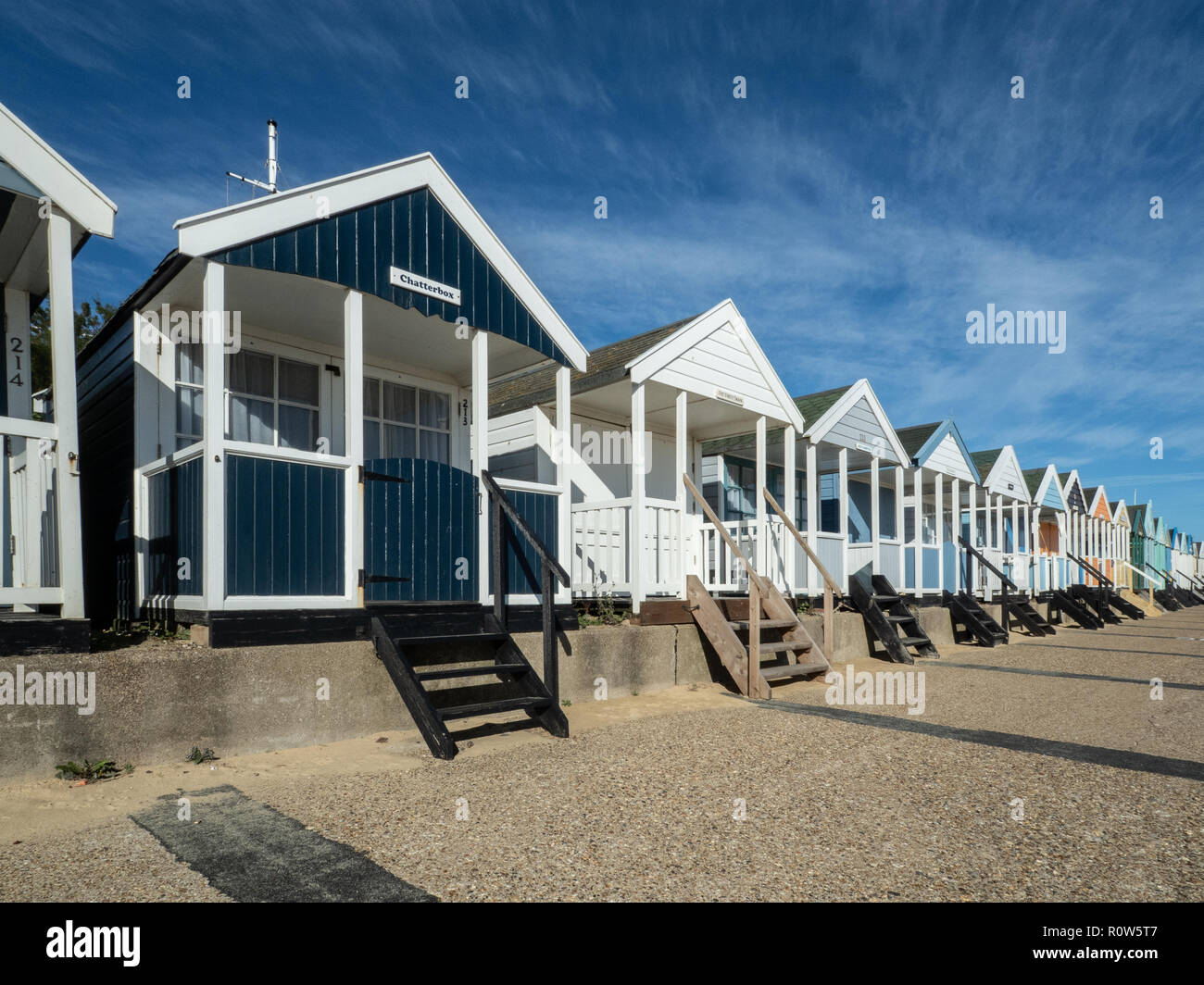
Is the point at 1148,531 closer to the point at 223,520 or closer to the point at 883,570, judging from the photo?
the point at 883,570

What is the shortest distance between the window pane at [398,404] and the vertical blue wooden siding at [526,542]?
7.07ft

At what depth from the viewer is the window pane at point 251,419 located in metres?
7.71

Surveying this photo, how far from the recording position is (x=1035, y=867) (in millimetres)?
3459

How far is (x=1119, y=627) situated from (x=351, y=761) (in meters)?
20.8

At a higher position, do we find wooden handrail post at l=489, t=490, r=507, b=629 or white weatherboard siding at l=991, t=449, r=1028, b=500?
white weatherboard siding at l=991, t=449, r=1028, b=500

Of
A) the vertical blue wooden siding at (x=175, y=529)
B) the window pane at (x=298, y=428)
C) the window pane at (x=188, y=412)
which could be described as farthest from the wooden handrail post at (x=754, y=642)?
the window pane at (x=188, y=412)

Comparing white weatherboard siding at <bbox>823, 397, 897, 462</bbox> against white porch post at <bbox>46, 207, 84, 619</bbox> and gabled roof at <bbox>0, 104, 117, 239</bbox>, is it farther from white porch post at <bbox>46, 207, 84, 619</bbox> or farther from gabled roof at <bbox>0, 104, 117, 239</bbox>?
white porch post at <bbox>46, 207, 84, 619</bbox>

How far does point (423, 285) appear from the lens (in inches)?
279

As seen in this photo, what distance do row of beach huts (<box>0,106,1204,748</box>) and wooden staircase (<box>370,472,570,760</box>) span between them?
46 mm

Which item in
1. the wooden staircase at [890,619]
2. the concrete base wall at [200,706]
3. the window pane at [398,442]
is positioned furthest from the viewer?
the wooden staircase at [890,619]

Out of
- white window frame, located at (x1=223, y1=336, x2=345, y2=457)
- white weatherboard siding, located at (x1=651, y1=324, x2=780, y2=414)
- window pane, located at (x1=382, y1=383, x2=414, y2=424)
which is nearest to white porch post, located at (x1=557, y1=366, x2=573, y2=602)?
white weatherboard siding, located at (x1=651, y1=324, x2=780, y2=414)

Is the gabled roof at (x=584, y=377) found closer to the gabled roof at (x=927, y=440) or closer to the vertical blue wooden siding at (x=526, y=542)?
→ the vertical blue wooden siding at (x=526, y=542)

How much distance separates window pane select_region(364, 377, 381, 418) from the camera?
28.9 ft

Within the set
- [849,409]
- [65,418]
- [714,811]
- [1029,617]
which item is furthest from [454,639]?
[1029,617]
